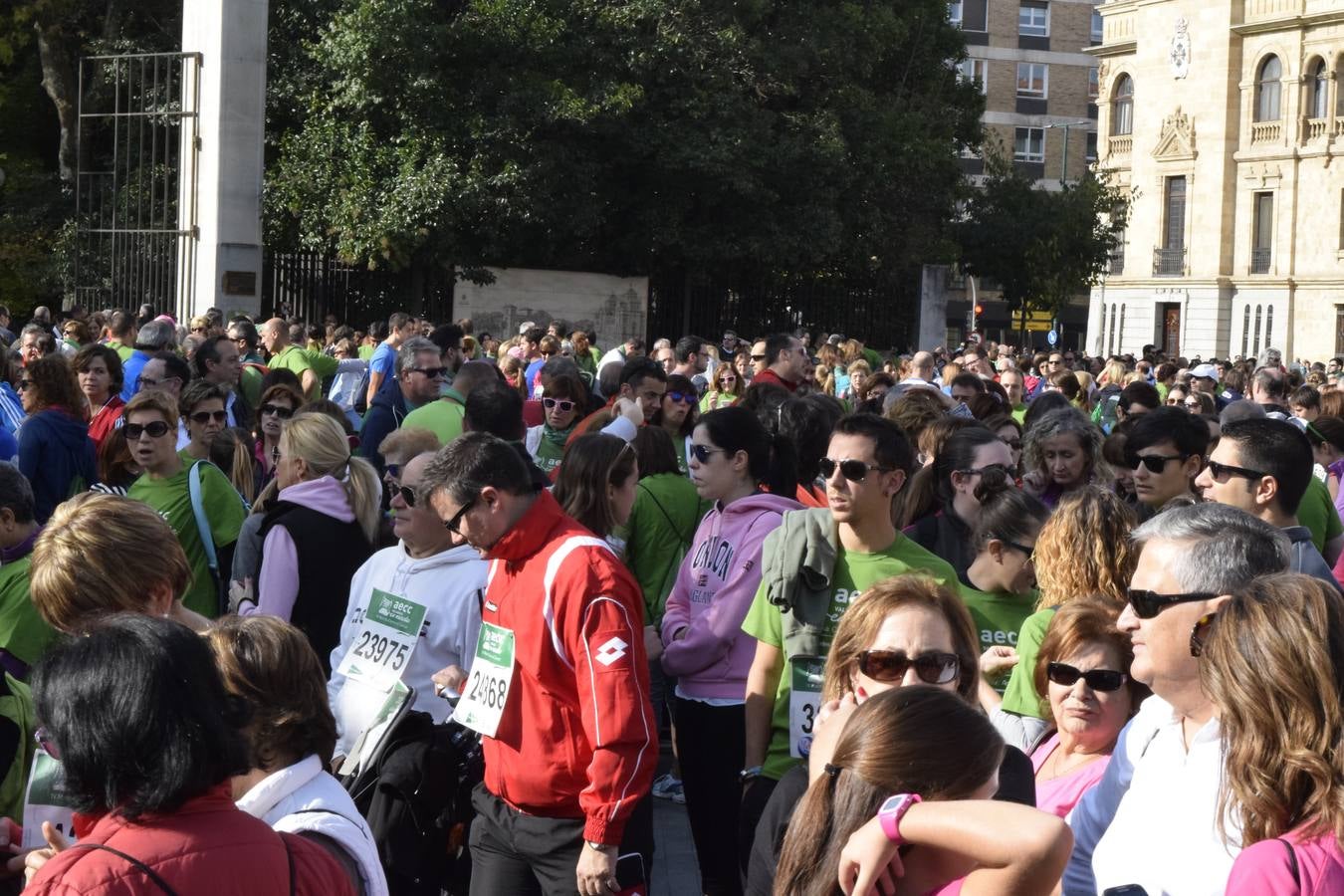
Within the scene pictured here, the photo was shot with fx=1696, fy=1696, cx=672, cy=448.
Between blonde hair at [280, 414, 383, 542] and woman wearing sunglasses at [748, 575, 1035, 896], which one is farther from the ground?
blonde hair at [280, 414, 383, 542]

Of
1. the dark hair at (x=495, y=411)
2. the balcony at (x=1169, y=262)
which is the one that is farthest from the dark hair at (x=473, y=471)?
the balcony at (x=1169, y=262)

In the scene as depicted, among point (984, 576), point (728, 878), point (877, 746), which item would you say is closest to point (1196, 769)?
point (877, 746)

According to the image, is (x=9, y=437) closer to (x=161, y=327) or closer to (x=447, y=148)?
(x=161, y=327)

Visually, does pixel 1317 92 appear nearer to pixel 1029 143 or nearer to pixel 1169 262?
pixel 1169 262

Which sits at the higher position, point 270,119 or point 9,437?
point 270,119

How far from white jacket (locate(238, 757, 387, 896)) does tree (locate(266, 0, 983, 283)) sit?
22.1 metres

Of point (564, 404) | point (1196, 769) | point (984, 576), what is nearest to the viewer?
point (1196, 769)

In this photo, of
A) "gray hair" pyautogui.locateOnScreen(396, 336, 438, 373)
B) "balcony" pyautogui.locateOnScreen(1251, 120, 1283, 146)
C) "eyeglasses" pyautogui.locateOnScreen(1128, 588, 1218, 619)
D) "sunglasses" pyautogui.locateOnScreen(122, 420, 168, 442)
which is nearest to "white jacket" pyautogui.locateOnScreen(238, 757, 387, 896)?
"eyeglasses" pyautogui.locateOnScreen(1128, 588, 1218, 619)

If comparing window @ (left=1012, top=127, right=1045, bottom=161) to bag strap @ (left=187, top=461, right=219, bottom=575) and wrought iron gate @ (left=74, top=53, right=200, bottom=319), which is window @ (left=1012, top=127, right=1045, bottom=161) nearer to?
wrought iron gate @ (left=74, top=53, right=200, bottom=319)

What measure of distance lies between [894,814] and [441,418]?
20.5ft

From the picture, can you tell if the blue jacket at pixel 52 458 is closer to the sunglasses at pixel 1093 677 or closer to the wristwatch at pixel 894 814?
the sunglasses at pixel 1093 677

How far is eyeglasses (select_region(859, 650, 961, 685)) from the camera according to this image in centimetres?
371

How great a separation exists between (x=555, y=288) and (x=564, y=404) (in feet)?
61.7

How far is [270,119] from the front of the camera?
27500mm
